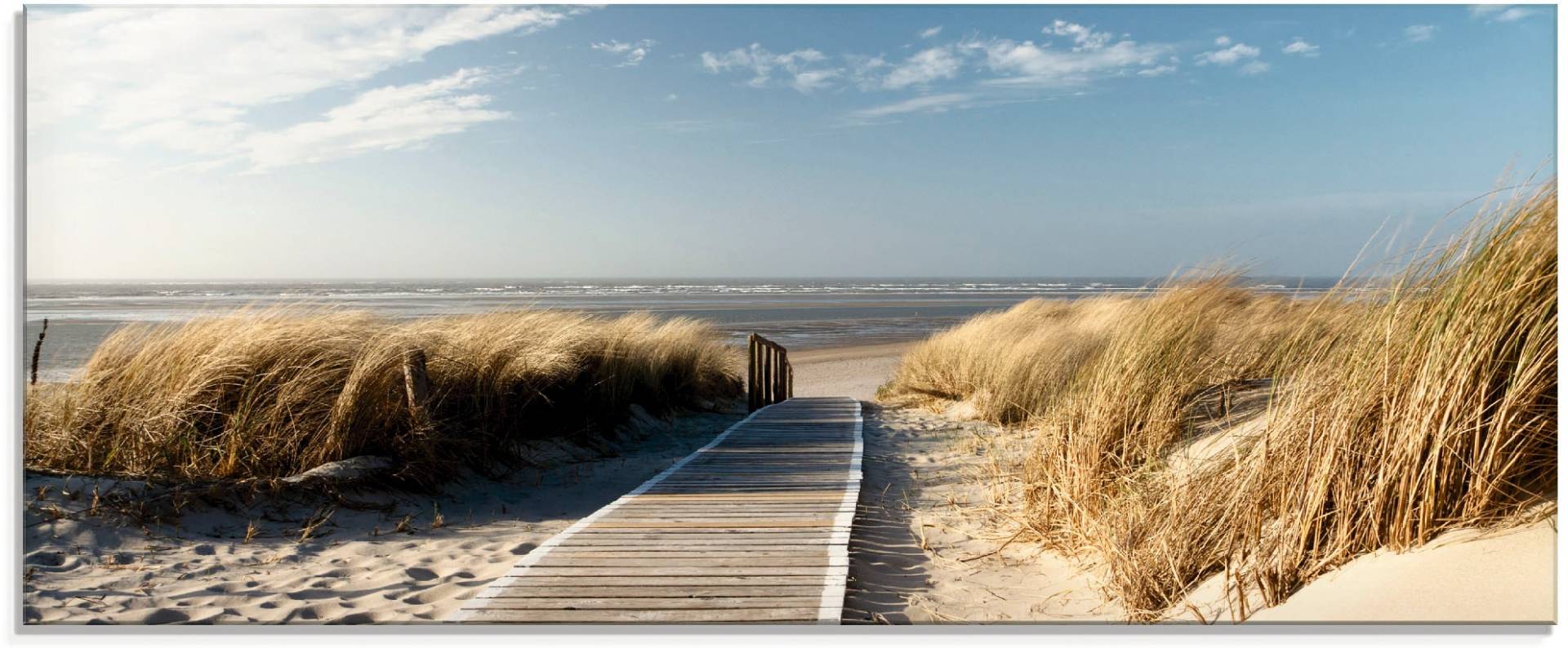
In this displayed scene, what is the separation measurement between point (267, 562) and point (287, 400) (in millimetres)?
1507

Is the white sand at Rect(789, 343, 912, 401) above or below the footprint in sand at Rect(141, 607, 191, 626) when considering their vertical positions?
below

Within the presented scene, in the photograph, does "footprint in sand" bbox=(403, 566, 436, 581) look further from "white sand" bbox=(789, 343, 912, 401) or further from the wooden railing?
"white sand" bbox=(789, 343, 912, 401)

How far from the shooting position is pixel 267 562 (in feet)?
12.4

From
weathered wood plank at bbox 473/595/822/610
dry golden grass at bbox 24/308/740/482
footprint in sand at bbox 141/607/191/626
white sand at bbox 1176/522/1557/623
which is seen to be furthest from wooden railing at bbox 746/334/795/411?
white sand at bbox 1176/522/1557/623

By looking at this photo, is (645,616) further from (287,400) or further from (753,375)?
(753,375)

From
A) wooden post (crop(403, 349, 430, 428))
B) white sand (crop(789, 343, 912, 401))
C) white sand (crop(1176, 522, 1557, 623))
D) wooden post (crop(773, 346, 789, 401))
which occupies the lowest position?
white sand (crop(789, 343, 912, 401))

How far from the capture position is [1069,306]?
1202 cm

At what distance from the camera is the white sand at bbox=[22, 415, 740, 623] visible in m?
3.27

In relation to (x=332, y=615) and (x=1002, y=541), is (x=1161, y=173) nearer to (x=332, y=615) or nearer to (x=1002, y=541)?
(x=1002, y=541)

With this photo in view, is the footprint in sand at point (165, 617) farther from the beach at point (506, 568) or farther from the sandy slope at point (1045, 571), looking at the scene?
the sandy slope at point (1045, 571)

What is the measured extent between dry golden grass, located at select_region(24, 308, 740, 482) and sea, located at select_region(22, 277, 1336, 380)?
516 mm

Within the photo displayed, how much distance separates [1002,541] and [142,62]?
4.71 meters

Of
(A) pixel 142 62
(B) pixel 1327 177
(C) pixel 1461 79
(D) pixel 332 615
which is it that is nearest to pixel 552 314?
(A) pixel 142 62

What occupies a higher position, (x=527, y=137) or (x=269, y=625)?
(x=527, y=137)
